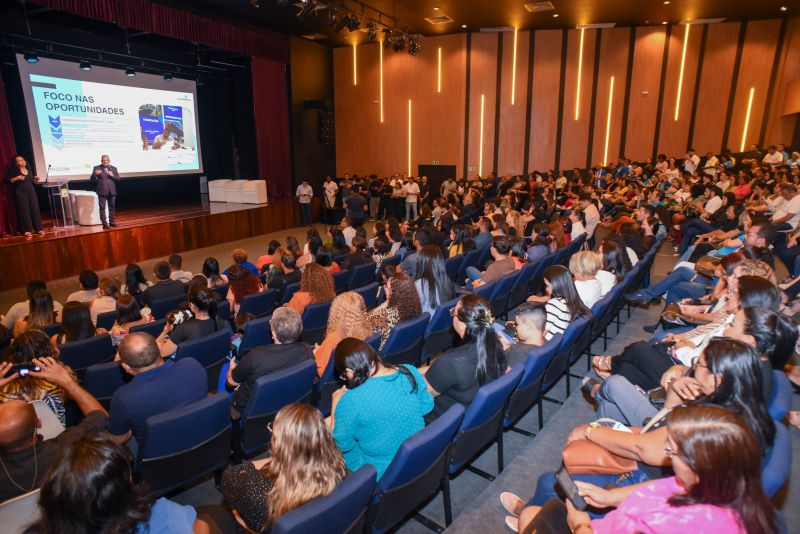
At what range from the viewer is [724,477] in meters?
1.40

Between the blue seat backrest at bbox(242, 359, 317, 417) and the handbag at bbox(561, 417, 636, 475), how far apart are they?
5.13ft

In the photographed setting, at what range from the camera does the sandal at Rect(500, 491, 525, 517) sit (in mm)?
2607

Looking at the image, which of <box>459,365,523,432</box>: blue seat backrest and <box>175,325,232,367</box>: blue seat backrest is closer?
<box>459,365,523,432</box>: blue seat backrest

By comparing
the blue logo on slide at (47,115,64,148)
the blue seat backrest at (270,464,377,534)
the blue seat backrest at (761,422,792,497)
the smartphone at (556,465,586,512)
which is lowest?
the smartphone at (556,465,586,512)

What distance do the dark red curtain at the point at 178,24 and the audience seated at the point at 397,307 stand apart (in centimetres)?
800

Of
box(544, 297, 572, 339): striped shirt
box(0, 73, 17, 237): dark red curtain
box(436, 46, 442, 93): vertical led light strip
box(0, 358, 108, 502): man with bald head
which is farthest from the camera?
box(436, 46, 442, 93): vertical led light strip

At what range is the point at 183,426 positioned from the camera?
2428 mm

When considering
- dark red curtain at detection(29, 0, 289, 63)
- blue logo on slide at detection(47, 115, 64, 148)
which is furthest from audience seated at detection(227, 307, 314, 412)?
blue logo on slide at detection(47, 115, 64, 148)

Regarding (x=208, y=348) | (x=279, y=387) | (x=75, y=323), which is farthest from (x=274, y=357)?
(x=75, y=323)

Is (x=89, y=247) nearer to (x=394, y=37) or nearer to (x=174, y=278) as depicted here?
(x=174, y=278)

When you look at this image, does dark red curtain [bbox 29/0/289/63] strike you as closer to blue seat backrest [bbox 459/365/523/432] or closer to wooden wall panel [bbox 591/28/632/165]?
blue seat backrest [bbox 459/365/523/432]

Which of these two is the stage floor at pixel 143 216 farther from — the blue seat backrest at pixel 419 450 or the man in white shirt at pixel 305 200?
the blue seat backrest at pixel 419 450

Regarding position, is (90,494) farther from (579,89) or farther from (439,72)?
(579,89)

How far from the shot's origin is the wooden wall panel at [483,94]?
1509cm
